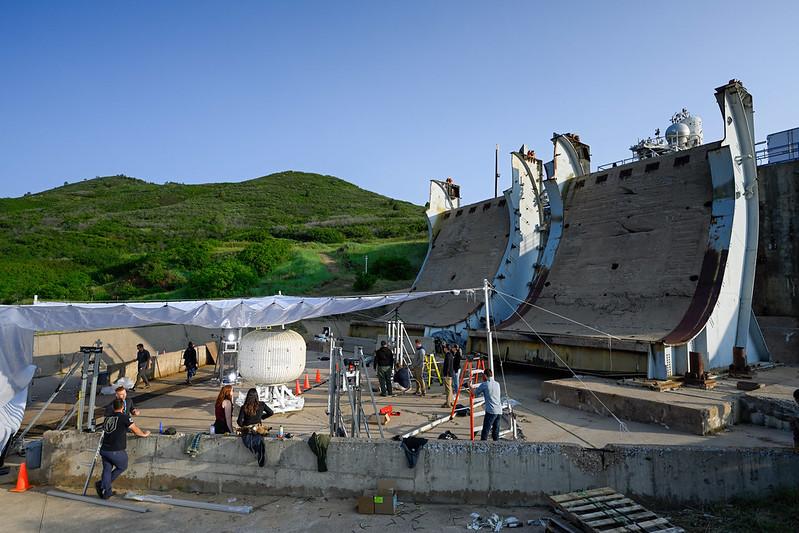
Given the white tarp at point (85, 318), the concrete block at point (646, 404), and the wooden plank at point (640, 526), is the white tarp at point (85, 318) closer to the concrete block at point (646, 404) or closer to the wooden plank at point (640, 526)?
the concrete block at point (646, 404)

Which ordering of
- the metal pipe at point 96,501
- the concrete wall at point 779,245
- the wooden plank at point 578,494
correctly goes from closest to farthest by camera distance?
the wooden plank at point 578,494
the metal pipe at point 96,501
the concrete wall at point 779,245

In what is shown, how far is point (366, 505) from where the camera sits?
5664mm

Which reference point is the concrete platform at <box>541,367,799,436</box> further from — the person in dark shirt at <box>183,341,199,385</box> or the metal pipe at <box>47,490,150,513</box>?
the person in dark shirt at <box>183,341,199,385</box>

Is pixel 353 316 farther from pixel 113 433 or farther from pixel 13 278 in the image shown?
pixel 13 278

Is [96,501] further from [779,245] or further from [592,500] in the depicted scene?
[779,245]

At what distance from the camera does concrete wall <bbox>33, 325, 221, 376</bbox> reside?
15.2 metres

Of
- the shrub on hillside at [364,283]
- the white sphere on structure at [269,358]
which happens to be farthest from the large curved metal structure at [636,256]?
the shrub on hillside at [364,283]

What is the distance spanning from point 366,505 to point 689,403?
244 inches

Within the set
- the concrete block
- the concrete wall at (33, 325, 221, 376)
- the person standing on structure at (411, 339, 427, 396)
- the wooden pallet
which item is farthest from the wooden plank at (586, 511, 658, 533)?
the concrete wall at (33, 325, 221, 376)

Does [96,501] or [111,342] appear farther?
[111,342]

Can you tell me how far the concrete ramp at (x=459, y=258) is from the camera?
A: 17500 mm

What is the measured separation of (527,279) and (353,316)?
30.8 ft

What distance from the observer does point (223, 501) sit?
6.08 m

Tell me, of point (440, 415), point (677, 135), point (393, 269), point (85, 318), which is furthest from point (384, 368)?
point (677, 135)
